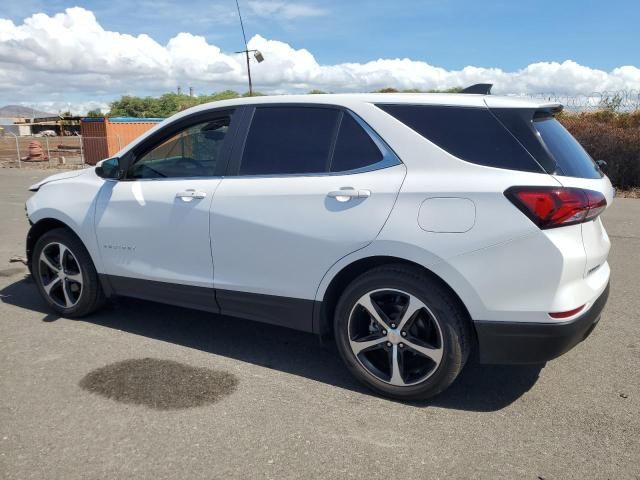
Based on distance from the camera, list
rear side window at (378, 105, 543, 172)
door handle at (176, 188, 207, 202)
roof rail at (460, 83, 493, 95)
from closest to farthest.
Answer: rear side window at (378, 105, 543, 172) → roof rail at (460, 83, 493, 95) → door handle at (176, 188, 207, 202)

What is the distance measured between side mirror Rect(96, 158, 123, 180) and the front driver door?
0.20ft

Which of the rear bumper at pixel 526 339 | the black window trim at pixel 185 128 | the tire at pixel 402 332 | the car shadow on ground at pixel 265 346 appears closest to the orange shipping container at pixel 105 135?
the car shadow on ground at pixel 265 346

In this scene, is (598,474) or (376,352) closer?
(598,474)

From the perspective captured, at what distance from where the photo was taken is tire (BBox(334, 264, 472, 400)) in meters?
3.29

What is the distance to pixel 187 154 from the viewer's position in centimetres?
439

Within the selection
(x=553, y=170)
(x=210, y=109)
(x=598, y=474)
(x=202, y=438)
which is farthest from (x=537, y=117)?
(x=202, y=438)

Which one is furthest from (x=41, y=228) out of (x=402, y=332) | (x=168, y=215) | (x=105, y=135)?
(x=105, y=135)

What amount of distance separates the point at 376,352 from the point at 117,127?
2159 centimetres

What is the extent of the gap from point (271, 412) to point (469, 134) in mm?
1943

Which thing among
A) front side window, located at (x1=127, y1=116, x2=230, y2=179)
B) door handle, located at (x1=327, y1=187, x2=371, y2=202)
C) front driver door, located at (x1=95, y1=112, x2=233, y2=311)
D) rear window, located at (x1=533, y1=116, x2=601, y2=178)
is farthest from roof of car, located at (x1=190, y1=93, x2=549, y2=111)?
door handle, located at (x1=327, y1=187, x2=371, y2=202)

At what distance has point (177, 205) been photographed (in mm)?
4129

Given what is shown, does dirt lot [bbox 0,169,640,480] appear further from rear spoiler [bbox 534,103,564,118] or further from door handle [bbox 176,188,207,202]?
rear spoiler [bbox 534,103,564,118]

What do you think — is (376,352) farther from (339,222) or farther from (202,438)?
(202,438)

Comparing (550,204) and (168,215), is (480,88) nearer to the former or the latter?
(550,204)
